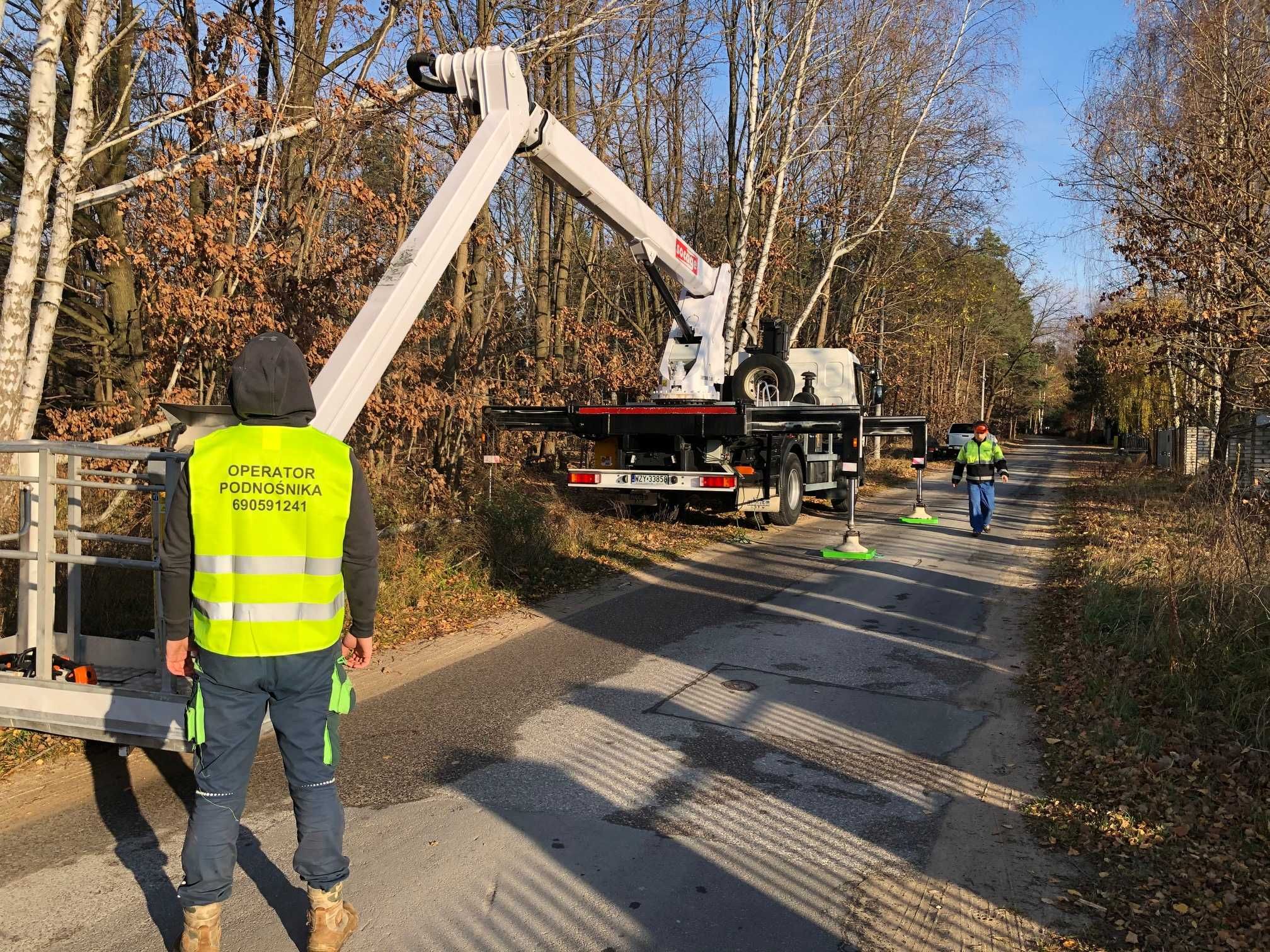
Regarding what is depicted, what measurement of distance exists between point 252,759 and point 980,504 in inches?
492

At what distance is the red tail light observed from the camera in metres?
11.6

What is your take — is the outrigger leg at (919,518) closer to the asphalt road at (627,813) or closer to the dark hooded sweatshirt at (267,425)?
the asphalt road at (627,813)

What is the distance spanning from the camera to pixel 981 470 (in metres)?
13.6

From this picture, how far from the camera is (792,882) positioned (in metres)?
3.58

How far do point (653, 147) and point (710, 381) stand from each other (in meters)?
12.6

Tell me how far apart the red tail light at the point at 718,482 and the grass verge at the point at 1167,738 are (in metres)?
3.92

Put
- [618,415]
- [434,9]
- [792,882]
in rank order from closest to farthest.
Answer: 1. [792,882]
2. [434,9]
3. [618,415]

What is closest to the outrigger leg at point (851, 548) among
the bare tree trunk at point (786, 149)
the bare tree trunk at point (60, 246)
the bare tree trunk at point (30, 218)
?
the bare tree trunk at point (786, 149)

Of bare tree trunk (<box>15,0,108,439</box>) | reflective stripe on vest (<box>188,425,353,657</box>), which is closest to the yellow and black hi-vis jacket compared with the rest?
bare tree trunk (<box>15,0,108,439</box>)

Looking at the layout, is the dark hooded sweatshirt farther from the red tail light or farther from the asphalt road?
the red tail light

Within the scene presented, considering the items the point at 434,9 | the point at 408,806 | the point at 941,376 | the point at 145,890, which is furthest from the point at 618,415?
the point at 941,376

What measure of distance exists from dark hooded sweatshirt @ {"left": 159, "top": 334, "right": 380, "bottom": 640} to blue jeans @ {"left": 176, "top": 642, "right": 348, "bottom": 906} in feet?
0.68

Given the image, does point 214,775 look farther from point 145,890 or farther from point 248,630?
point 145,890

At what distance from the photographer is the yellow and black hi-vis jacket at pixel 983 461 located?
13.6 metres
